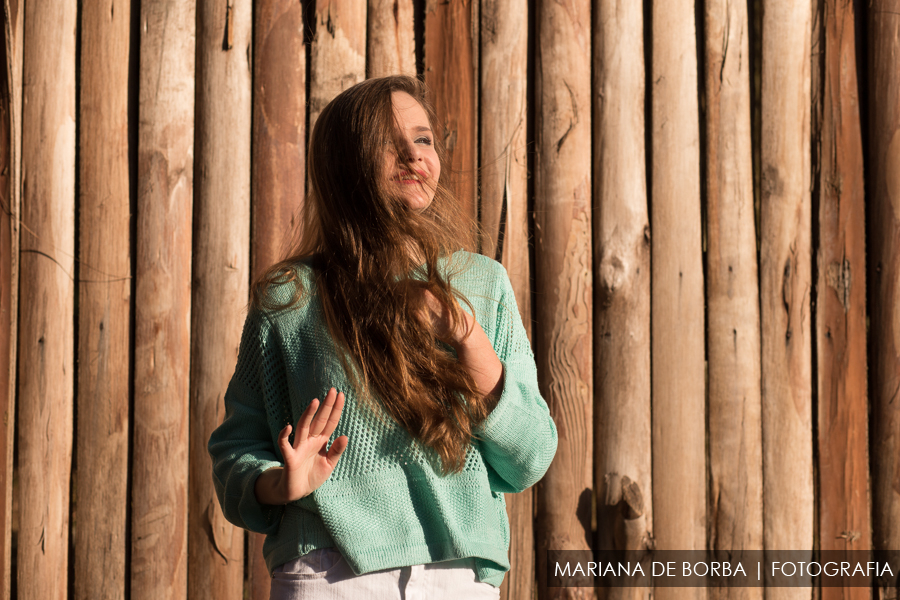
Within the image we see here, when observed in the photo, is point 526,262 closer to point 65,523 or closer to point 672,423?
point 672,423

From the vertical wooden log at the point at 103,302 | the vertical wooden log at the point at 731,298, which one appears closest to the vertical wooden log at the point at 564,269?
the vertical wooden log at the point at 731,298

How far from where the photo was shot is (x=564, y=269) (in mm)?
2441

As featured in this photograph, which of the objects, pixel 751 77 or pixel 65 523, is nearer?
pixel 65 523

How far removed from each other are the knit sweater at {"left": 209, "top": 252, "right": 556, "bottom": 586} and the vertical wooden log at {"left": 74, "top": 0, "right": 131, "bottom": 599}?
108 cm

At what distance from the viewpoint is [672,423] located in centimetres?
245

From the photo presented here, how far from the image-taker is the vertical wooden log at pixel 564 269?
242cm

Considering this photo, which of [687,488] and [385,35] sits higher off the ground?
[385,35]

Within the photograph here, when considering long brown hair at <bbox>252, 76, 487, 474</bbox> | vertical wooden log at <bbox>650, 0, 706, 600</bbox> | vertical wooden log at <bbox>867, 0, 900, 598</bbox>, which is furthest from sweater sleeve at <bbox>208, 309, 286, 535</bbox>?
vertical wooden log at <bbox>867, 0, 900, 598</bbox>

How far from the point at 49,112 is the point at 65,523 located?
1.54 m

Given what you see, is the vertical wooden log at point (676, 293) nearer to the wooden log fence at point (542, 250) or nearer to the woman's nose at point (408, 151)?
the wooden log fence at point (542, 250)

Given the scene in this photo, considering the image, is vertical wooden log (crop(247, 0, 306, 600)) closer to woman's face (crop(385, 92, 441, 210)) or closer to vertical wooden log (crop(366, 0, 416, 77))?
vertical wooden log (crop(366, 0, 416, 77))

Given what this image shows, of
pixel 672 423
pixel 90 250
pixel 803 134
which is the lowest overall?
pixel 672 423

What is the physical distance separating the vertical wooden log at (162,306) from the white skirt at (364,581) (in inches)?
44.2

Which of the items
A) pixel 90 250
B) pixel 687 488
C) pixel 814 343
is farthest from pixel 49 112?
pixel 814 343
